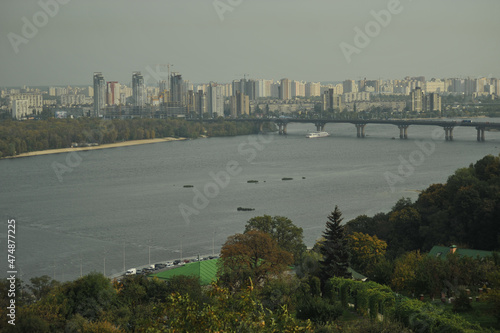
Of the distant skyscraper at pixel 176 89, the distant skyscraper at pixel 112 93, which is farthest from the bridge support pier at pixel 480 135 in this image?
the distant skyscraper at pixel 112 93

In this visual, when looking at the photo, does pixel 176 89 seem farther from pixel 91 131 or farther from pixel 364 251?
pixel 364 251

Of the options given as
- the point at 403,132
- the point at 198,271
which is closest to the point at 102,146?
the point at 403,132

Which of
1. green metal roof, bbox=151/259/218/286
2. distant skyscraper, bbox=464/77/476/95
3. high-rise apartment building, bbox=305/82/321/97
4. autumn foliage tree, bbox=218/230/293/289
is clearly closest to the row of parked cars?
green metal roof, bbox=151/259/218/286

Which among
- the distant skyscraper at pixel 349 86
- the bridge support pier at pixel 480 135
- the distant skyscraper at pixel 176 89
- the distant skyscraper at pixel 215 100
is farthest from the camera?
the distant skyscraper at pixel 349 86

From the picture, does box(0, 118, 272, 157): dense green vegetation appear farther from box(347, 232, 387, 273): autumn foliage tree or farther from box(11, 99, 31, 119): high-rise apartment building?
box(347, 232, 387, 273): autumn foliage tree

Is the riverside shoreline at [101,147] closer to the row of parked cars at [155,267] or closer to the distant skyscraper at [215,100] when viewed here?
the distant skyscraper at [215,100]

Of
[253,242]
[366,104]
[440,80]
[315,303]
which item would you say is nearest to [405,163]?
[253,242]
